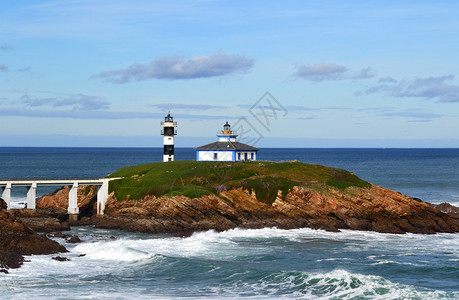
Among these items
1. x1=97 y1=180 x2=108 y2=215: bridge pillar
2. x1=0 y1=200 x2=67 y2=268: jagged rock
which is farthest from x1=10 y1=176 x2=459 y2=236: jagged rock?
x1=0 y1=200 x2=67 y2=268: jagged rock

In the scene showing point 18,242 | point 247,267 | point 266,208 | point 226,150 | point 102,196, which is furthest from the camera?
point 226,150

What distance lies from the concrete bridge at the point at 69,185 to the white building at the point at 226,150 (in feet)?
60.0

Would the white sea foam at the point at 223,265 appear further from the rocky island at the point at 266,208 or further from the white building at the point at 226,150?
the white building at the point at 226,150

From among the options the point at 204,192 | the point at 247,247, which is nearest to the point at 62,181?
the point at 204,192

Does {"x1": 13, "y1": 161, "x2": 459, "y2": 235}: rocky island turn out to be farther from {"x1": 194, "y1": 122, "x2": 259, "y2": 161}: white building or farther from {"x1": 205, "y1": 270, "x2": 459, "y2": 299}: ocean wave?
{"x1": 205, "y1": 270, "x2": 459, "y2": 299}: ocean wave

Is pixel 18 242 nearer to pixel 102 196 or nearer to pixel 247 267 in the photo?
pixel 247 267

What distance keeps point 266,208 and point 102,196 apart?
75.0 ft

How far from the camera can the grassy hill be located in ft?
225

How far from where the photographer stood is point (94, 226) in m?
68.3

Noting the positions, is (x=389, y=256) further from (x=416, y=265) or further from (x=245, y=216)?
(x=245, y=216)

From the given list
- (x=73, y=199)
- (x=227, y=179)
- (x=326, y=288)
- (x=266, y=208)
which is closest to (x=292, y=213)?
(x=266, y=208)

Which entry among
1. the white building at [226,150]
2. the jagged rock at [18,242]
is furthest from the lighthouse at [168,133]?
the jagged rock at [18,242]

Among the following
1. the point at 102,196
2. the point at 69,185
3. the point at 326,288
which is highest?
the point at 69,185

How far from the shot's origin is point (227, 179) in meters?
73.3
